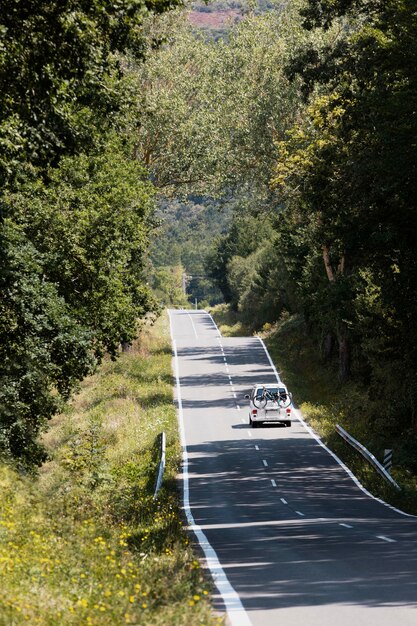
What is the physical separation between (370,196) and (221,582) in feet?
62.0

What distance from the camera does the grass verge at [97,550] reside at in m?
9.02

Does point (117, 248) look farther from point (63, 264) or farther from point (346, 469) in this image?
point (346, 469)

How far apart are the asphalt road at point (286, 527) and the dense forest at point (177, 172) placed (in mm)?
4803

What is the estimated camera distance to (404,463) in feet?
109

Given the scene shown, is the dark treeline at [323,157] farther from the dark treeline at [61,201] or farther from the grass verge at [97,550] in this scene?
the grass verge at [97,550]

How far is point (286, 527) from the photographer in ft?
70.4

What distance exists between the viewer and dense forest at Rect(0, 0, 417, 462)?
15.9 metres

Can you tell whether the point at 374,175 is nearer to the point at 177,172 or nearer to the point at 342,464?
the point at 342,464

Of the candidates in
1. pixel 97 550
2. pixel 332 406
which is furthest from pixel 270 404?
pixel 97 550

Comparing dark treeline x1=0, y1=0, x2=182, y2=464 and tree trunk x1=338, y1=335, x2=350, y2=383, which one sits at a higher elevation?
dark treeline x1=0, y1=0, x2=182, y2=464

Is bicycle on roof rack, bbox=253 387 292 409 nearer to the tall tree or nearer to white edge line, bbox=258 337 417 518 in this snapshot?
white edge line, bbox=258 337 417 518

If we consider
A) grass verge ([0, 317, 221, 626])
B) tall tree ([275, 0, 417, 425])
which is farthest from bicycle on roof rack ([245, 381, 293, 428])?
tall tree ([275, 0, 417, 425])

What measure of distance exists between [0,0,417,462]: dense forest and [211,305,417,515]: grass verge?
109cm

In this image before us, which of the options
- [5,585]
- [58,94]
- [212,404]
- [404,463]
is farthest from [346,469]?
[5,585]
